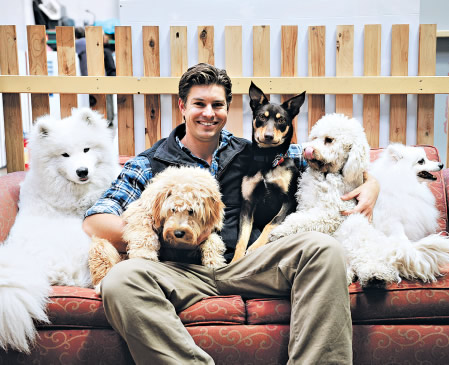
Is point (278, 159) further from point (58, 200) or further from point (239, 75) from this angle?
point (58, 200)

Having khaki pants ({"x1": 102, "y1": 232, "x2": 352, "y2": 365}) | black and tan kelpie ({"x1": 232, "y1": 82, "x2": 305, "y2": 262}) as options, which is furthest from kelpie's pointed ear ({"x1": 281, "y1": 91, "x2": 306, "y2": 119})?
khaki pants ({"x1": 102, "y1": 232, "x2": 352, "y2": 365})

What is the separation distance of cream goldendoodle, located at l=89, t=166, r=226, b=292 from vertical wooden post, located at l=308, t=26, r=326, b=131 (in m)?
1.32

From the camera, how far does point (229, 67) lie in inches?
109

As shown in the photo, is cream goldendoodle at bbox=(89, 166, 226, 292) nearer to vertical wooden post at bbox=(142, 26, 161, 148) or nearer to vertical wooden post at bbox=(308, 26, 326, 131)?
vertical wooden post at bbox=(142, 26, 161, 148)

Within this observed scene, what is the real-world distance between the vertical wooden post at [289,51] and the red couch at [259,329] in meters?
1.52

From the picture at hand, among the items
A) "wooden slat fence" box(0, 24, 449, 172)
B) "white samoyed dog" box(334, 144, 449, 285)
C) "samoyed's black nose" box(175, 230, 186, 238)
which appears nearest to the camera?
"samoyed's black nose" box(175, 230, 186, 238)

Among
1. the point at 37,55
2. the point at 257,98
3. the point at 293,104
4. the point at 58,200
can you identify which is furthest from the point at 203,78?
the point at 37,55

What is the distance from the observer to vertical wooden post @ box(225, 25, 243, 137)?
107 inches

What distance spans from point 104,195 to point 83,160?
24 cm

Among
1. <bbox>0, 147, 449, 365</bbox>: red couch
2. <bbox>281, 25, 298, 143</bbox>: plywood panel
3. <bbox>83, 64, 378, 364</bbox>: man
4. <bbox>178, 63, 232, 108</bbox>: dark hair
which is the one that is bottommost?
<bbox>0, 147, 449, 365</bbox>: red couch

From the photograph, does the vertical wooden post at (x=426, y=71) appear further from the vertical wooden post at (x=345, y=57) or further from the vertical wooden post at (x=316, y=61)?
the vertical wooden post at (x=316, y=61)

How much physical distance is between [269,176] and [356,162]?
402mm

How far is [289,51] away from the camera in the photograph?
2746mm

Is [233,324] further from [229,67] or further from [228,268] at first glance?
[229,67]
